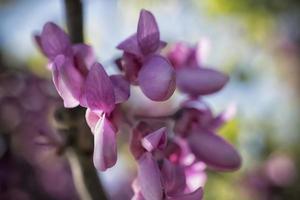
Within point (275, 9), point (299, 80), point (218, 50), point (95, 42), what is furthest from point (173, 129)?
point (299, 80)

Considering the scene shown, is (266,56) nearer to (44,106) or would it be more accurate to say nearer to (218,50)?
(218,50)

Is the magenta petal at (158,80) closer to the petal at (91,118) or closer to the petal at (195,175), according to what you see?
the petal at (91,118)

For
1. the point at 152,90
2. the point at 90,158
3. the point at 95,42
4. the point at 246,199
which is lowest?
the point at 246,199

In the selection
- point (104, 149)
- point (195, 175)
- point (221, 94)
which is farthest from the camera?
point (221, 94)

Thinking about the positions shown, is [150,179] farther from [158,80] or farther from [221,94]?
[221,94]

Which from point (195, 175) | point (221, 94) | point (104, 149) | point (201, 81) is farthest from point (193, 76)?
point (221, 94)

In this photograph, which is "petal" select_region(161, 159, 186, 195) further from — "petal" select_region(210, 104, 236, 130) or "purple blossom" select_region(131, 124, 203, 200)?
"petal" select_region(210, 104, 236, 130)
